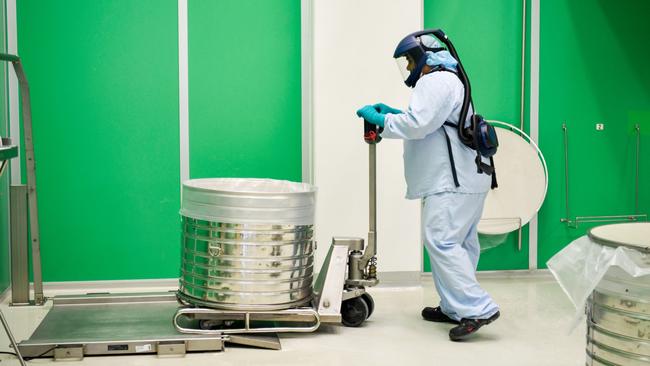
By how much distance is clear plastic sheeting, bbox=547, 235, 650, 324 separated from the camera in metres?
2.45

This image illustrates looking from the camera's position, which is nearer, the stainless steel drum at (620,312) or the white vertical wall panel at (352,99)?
the stainless steel drum at (620,312)

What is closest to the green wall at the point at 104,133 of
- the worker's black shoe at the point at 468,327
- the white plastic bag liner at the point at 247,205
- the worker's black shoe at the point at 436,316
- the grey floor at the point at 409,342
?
the grey floor at the point at 409,342

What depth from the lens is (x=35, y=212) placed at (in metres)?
4.75

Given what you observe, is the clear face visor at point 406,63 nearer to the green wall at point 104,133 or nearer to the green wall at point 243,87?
the green wall at point 243,87

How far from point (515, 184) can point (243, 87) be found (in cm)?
186

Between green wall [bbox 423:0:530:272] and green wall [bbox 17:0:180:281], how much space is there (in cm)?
175

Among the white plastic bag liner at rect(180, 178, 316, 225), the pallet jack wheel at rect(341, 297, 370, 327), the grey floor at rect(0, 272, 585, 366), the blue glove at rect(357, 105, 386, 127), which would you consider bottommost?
the grey floor at rect(0, 272, 585, 366)

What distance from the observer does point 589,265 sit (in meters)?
2.60

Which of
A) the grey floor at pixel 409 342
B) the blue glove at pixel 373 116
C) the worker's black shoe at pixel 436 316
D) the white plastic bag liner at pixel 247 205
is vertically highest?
the blue glove at pixel 373 116

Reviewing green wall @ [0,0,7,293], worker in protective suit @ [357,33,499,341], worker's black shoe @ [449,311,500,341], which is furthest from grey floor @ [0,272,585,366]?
green wall @ [0,0,7,293]

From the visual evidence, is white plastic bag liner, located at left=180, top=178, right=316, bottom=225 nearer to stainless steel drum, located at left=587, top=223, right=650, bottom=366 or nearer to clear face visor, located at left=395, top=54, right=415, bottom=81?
clear face visor, located at left=395, top=54, right=415, bottom=81

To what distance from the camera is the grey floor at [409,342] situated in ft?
12.6

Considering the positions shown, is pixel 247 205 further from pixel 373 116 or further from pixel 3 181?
pixel 3 181

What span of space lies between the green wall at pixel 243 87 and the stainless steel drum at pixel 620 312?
302 centimetres
